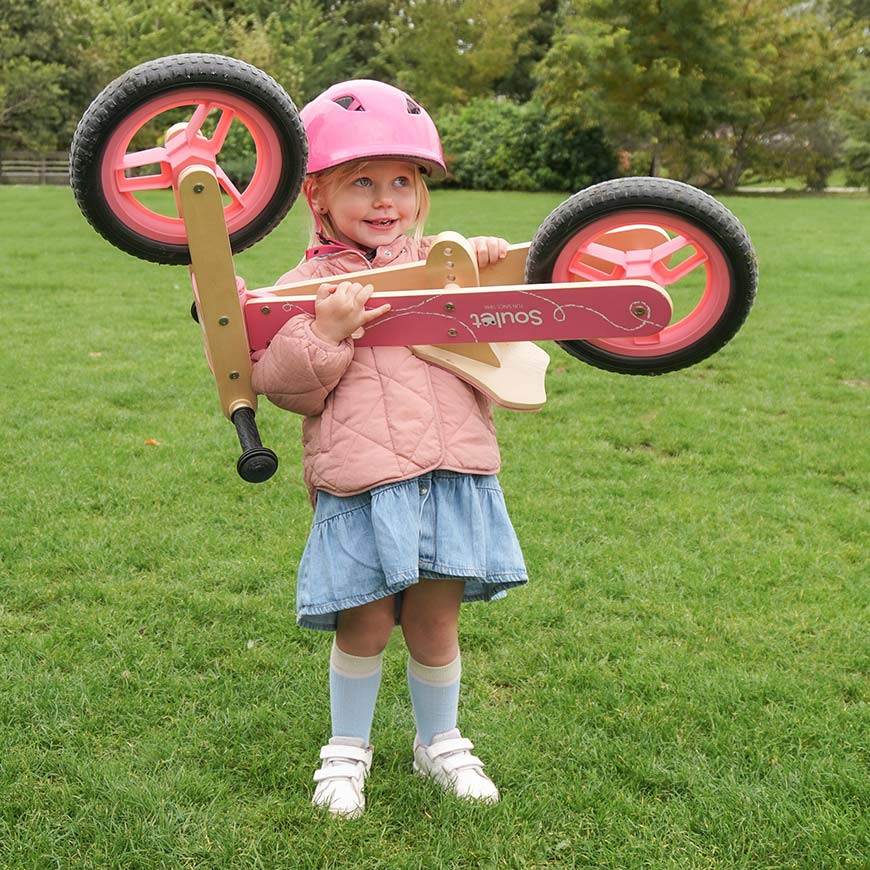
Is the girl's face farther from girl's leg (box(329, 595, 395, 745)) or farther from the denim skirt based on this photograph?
girl's leg (box(329, 595, 395, 745))

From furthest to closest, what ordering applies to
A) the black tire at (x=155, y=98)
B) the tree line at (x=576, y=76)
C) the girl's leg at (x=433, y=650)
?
the tree line at (x=576, y=76) → the girl's leg at (x=433, y=650) → the black tire at (x=155, y=98)

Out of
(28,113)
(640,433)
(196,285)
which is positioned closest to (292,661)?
(196,285)

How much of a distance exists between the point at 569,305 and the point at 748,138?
2638 cm

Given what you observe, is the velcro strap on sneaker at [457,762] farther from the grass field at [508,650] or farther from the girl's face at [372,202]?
the girl's face at [372,202]

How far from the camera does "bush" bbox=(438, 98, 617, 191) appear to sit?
82.3ft

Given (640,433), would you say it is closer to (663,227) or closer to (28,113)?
(663,227)

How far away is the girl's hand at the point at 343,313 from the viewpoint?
78.8 inches

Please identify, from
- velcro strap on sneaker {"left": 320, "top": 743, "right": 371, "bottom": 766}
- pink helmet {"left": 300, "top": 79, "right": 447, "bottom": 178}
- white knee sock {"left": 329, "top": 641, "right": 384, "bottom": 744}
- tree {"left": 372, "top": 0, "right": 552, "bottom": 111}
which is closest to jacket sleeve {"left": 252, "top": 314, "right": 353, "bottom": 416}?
pink helmet {"left": 300, "top": 79, "right": 447, "bottom": 178}

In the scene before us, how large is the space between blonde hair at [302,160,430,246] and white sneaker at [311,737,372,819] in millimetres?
1221

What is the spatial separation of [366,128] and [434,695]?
134 cm

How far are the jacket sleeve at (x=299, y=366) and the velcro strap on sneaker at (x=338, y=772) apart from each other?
91 centimetres

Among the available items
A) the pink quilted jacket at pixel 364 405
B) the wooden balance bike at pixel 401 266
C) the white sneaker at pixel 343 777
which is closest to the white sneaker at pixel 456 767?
the white sneaker at pixel 343 777

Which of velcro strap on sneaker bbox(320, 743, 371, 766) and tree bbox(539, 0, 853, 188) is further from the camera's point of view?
tree bbox(539, 0, 853, 188)

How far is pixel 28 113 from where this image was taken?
29328 millimetres
